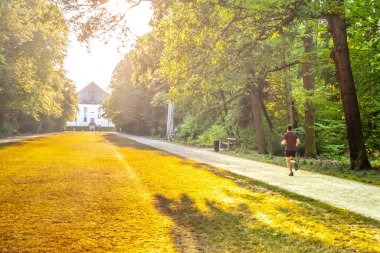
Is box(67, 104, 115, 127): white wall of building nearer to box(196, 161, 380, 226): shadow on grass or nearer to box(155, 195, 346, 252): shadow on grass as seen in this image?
box(196, 161, 380, 226): shadow on grass

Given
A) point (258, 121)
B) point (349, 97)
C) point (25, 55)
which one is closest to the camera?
point (349, 97)

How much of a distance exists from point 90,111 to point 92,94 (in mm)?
8313

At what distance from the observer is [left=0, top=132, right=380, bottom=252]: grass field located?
4.81m

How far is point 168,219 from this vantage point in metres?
6.16

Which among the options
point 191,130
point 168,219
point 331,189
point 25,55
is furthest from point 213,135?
point 168,219

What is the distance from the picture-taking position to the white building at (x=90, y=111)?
12538cm

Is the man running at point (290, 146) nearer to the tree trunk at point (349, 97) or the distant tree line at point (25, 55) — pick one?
the tree trunk at point (349, 97)

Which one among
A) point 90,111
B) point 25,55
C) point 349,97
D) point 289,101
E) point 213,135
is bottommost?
point 213,135

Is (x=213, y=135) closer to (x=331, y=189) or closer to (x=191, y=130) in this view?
(x=191, y=130)

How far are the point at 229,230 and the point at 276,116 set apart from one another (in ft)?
71.8

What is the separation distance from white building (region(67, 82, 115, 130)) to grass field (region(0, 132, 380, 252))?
113 metres

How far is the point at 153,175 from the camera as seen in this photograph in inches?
462

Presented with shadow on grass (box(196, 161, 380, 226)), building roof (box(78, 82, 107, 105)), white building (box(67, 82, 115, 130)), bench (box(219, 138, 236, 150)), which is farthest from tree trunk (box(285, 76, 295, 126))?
building roof (box(78, 82, 107, 105))

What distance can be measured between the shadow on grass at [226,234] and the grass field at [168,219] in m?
0.01
